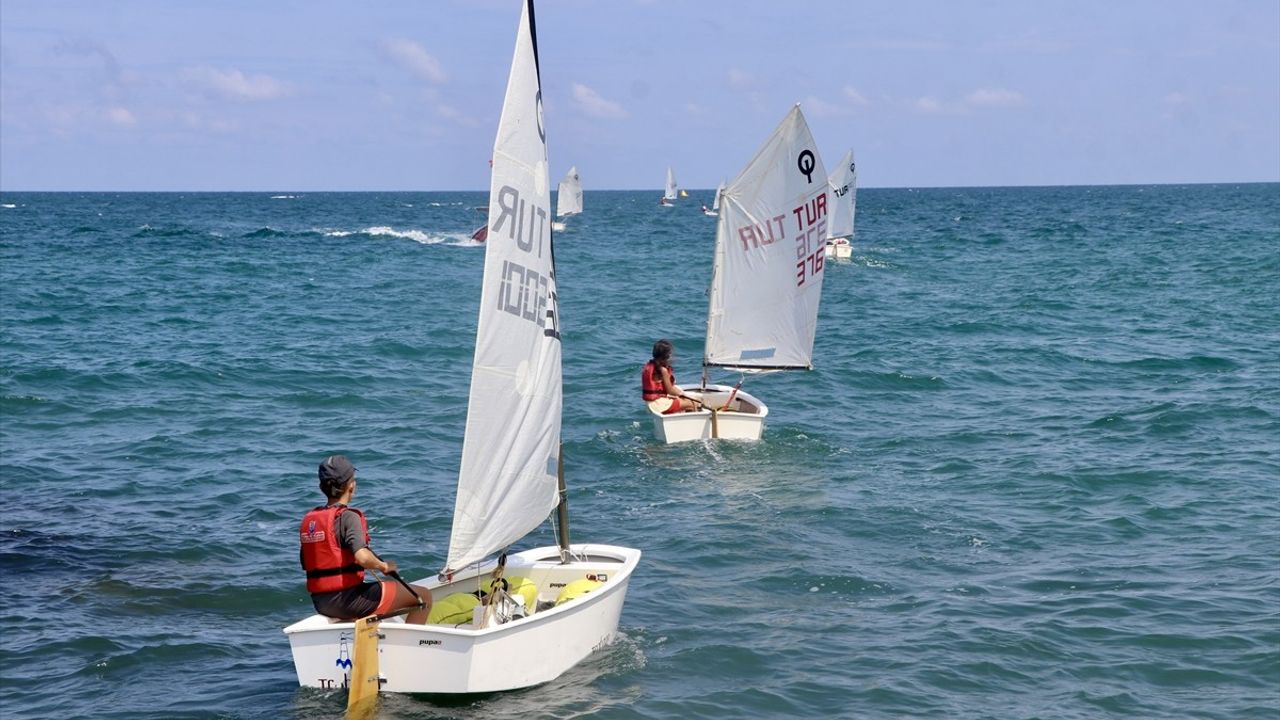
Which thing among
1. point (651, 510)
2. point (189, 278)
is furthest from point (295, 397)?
point (189, 278)

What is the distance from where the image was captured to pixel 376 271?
181ft

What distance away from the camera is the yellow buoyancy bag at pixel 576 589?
11234 mm

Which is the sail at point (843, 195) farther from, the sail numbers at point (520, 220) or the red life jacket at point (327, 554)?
the red life jacket at point (327, 554)

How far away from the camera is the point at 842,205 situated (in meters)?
57.9

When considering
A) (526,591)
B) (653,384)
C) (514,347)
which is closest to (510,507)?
(526,591)

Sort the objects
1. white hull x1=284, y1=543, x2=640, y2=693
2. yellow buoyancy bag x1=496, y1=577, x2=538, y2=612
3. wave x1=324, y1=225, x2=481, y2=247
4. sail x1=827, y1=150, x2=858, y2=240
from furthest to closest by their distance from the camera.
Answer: wave x1=324, y1=225, x2=481, y2=247 < sail x1=827, y1=150, x2=858, y2=240 < yellow buoyancy bag x1=496, y1=577, x2=538, y2=612 < white hull x1=284, y1=543, x2=640, y2=693

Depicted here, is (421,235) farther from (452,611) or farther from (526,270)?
(452,611)

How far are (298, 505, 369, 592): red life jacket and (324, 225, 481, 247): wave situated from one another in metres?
66.0

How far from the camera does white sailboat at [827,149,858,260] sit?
185 ft

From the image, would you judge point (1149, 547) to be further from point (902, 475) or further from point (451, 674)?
point (451, 674)

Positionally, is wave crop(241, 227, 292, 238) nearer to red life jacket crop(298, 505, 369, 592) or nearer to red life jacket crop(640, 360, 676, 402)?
red life jacket crop(640, 360, 676, 402)

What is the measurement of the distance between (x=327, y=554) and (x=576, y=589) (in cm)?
254

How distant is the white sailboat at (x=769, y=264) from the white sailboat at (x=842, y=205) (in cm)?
3301

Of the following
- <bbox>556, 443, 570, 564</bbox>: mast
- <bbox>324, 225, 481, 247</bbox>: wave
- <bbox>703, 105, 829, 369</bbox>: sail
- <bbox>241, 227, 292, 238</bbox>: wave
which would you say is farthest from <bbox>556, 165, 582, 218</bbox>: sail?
<bbox>556, 443, 570, 564</bbox>: mast
